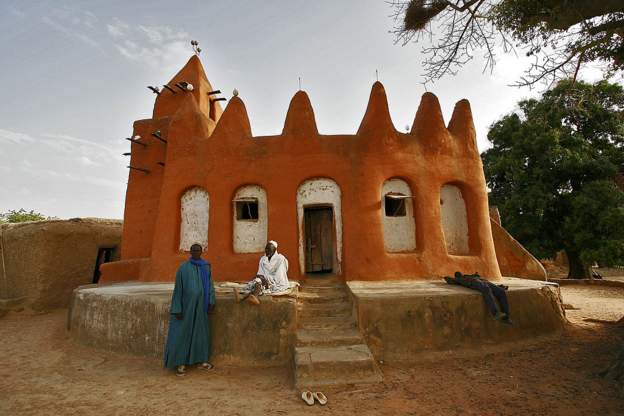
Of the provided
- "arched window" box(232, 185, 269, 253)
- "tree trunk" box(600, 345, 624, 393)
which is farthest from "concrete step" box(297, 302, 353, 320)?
"tree trunk" box(600, 345, 624, 393)

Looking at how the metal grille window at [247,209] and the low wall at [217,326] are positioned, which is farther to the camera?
the metal grille window at [247,209]

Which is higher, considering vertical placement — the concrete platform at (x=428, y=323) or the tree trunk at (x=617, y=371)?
the concrete platform at (x=428, y=323)

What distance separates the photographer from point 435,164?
9719 mm

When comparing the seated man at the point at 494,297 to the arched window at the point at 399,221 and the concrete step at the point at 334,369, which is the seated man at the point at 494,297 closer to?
the concrete step at the point at 334,369

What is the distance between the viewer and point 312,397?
180 inches

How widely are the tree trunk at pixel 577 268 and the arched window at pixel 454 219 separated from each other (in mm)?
12243

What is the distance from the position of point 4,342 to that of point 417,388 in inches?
357

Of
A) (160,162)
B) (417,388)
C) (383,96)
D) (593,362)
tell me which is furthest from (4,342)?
(593,362)

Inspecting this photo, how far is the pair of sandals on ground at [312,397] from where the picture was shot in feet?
14.6

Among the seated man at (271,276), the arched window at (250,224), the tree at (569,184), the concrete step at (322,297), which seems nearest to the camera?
the seated man at (271,276)

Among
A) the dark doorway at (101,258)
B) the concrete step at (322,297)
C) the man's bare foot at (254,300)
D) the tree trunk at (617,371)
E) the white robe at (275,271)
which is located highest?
the dark doorway at (101,258)

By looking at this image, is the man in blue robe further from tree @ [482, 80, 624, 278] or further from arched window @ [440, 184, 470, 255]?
tree @ [482, 80, 624, 278]

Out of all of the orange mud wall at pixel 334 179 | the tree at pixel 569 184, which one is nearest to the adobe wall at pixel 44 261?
the orange mud wall at pixel 334 179

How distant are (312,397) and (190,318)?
2265 mm
